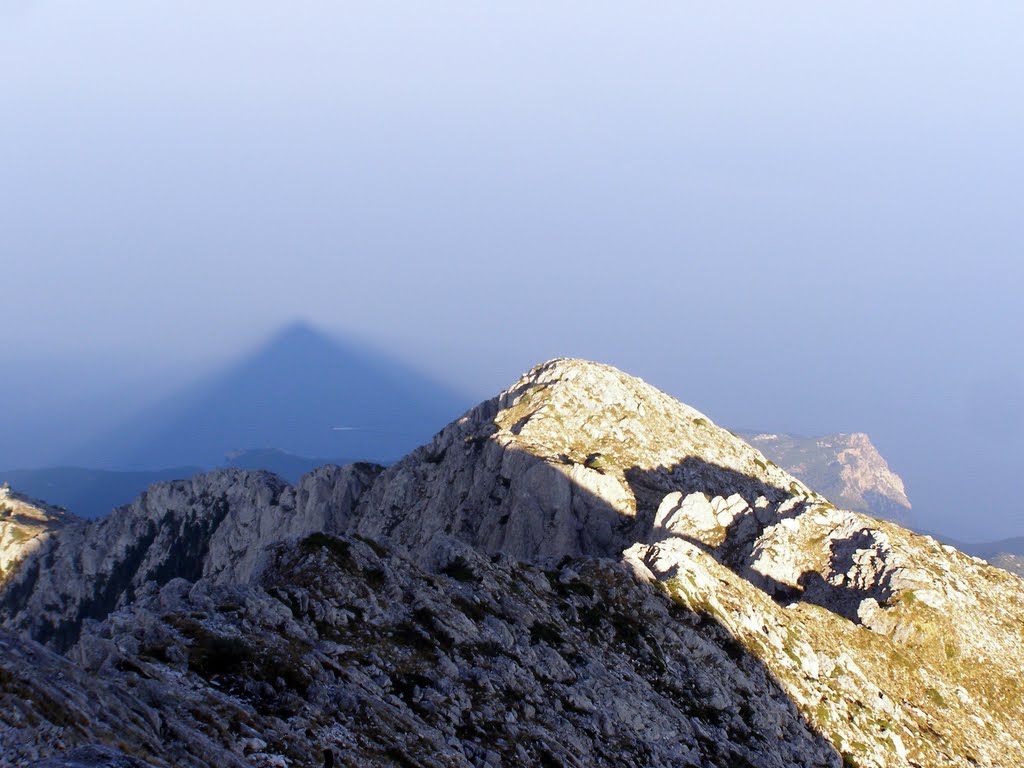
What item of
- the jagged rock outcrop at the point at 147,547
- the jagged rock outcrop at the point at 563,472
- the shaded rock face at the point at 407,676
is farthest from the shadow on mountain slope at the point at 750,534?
the jagged rock outcrop at the point at 147,547

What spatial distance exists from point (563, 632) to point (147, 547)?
134146 millimetres

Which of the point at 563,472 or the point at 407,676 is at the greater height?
the point at 407,676

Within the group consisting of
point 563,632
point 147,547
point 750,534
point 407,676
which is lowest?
point 147,547

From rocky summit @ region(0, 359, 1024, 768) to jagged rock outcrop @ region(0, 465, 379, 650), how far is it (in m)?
18.9

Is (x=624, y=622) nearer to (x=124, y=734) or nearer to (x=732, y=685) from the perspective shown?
(x=732, y=685)

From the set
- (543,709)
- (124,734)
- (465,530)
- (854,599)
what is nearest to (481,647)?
(543,709)

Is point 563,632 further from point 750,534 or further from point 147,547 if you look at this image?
point 147,547

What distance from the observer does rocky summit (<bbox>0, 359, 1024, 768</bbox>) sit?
32.4 meters

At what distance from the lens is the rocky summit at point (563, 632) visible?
3238cm

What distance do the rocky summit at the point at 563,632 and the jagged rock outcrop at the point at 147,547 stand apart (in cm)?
1889

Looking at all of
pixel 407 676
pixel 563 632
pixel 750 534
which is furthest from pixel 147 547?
pixel 407 676

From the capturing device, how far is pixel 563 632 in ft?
191

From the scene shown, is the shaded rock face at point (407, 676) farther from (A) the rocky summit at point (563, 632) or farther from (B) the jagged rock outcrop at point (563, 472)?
(B) the jagged rock outcrop at point (563, 472)

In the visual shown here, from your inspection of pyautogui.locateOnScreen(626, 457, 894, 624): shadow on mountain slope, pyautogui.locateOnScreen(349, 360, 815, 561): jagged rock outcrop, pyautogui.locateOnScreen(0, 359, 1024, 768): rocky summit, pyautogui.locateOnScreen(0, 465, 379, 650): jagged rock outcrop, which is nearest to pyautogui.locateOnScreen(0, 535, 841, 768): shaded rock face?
pyautogui.locateOnScreen(0, 359, 1024, 768): rocky summit
